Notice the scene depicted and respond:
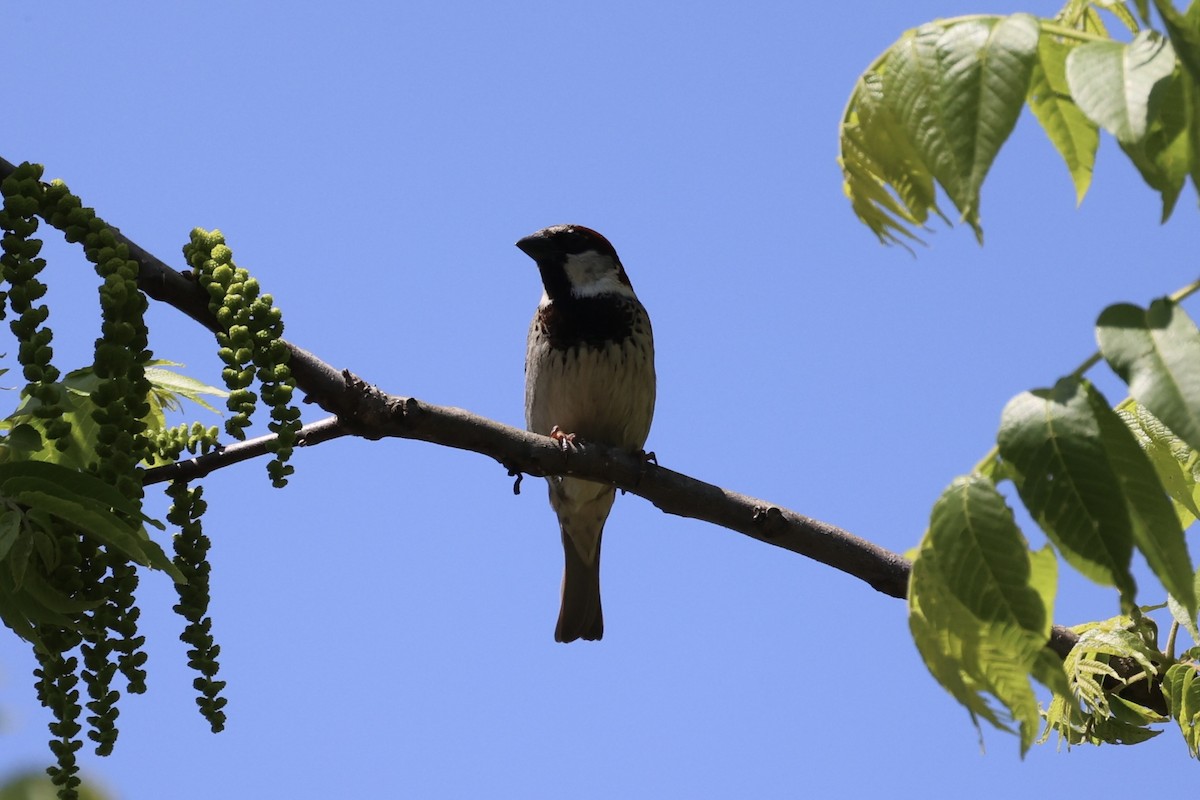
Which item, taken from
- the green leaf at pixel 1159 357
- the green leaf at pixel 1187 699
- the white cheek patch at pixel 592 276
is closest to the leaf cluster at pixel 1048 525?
the green leaf at pixel 1159 357

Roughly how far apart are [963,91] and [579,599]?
4.37 meters

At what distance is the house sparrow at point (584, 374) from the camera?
5.15 meters

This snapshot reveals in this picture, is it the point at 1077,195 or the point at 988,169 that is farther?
the point at 1077,195

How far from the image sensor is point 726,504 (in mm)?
2963

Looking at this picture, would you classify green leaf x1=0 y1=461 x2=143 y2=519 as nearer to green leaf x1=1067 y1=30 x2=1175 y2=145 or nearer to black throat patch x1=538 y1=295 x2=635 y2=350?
green leaf x1=1067 y1=30 x2=1175 y2=145

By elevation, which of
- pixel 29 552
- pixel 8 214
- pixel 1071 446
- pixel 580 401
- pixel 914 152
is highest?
pixel 580 401

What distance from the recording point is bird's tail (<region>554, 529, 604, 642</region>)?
5.73 m

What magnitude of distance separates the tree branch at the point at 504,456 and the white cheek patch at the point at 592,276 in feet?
7.76

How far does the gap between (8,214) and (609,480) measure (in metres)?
1.64

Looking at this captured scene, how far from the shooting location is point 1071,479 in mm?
1512

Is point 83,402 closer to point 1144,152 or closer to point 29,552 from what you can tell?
point 29,552

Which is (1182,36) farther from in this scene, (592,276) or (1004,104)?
(592,276)

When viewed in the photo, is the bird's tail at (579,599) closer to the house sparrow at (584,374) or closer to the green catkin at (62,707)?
the house sparrow at (584,374)

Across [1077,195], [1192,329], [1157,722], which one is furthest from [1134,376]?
[1157,722]
